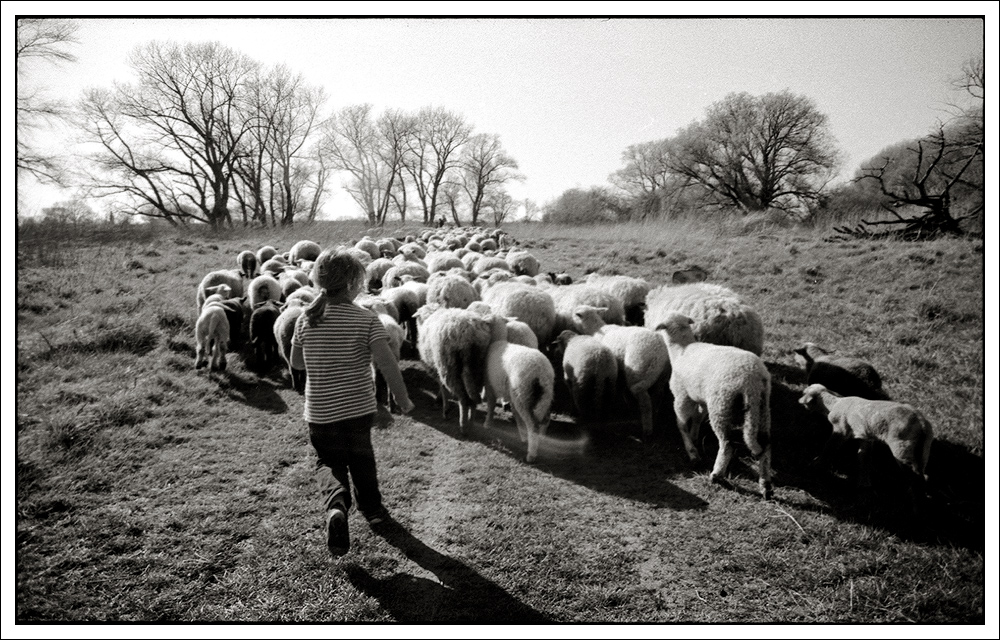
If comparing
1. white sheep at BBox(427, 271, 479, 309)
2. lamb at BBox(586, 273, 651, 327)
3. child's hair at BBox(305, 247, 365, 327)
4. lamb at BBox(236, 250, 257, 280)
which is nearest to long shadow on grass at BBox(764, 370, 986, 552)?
lamb at BBox(586, 273, 651, 327)

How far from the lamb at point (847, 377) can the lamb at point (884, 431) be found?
35.5 inches

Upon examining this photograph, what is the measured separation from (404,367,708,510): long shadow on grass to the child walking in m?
2.04

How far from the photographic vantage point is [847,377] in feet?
18.0

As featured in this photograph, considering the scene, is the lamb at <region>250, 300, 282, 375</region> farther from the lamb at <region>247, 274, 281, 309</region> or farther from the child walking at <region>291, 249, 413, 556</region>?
the child walking at <region>291, 249, 413, 556</region>

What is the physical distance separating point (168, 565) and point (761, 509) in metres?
4.67

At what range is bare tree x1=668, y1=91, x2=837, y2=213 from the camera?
40.0 feet

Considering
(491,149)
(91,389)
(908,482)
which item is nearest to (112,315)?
(91,389)

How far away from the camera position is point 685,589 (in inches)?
125

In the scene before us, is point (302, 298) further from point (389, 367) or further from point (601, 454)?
point (601, 454)

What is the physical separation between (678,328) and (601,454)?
165 centimetres

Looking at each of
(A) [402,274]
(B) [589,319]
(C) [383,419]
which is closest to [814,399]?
(B) [589,319]

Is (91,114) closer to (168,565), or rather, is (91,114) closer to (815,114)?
(168,565)

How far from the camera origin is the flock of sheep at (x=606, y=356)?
4164 millimetres

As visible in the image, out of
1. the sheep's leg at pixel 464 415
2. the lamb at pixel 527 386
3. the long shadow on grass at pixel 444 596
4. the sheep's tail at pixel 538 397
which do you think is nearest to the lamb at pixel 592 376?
the lamb at pixel 527 386
